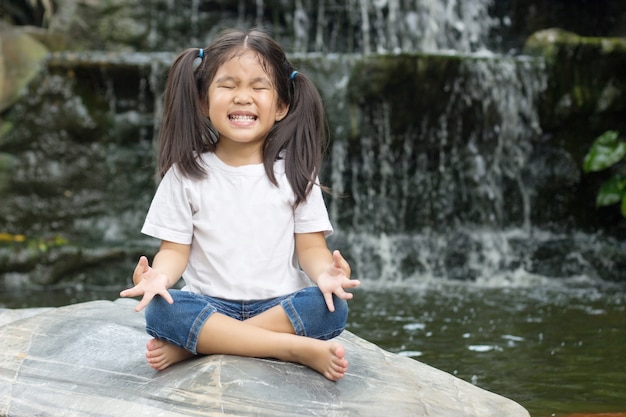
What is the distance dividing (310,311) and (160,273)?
48 cm

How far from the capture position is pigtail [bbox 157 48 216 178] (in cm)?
286

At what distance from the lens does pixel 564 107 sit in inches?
291

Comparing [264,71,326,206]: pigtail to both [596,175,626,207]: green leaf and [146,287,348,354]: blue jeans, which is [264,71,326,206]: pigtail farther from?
[596,175,626,207]: green leaf

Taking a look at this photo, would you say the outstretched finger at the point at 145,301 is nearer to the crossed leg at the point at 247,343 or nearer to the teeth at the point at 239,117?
the crossed leg at the point at 247,343

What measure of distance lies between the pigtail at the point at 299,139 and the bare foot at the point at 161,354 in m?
0.61

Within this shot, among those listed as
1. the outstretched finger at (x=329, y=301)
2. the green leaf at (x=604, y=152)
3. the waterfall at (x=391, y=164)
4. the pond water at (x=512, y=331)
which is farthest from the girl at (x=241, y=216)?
the green leaf at (x=604, y=152)

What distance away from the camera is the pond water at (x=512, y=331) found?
3553 millimetres

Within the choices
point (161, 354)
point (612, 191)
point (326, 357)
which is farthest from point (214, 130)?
point (612, 191)

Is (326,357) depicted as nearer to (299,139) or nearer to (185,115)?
(299,139)

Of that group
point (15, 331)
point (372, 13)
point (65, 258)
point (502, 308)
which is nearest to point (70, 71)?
point (65, 258)

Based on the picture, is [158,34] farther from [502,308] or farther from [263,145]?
[263,145]

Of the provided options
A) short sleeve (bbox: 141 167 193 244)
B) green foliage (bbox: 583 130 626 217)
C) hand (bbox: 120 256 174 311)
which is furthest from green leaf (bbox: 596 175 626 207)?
hand (bbox: 120 256 174 311)

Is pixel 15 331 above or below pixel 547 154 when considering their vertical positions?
below

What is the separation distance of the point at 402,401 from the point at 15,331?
1.41m
